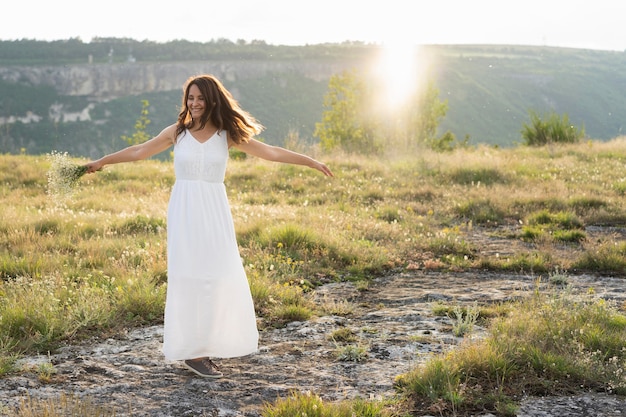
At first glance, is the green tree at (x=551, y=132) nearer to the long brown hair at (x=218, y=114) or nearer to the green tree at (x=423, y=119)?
the green tree at (x=423, y=119)

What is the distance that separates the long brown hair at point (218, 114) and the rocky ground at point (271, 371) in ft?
6.39

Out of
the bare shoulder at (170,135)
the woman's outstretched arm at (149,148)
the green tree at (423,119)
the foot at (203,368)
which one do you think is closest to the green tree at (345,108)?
the green tree at (423,119)

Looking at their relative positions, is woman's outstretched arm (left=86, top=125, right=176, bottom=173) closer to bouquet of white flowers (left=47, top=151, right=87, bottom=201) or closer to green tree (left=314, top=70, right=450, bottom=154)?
bouquet of white flowers (left=47, top=151, right=87, bottom=201)

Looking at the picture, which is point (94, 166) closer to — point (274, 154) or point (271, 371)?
point (274, 154)

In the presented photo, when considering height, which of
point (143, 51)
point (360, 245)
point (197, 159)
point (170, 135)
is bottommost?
point (360, 245)

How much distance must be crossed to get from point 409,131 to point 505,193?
1335cm

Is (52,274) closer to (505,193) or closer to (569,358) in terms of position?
(569,358)

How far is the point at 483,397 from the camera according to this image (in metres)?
4.62

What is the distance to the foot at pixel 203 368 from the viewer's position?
17.4 ft

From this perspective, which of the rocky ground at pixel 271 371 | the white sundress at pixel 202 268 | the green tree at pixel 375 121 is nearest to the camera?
the rocky ground at pixel 271 371

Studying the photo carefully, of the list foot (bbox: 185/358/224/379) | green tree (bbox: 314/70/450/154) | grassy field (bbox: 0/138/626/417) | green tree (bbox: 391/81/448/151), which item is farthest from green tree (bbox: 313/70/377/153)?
foot (bbox: 185/358/224/379)

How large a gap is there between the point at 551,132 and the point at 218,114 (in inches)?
798

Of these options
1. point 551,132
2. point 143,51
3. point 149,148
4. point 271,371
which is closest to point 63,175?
point 149,148

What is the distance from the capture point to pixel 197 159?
5.35m
